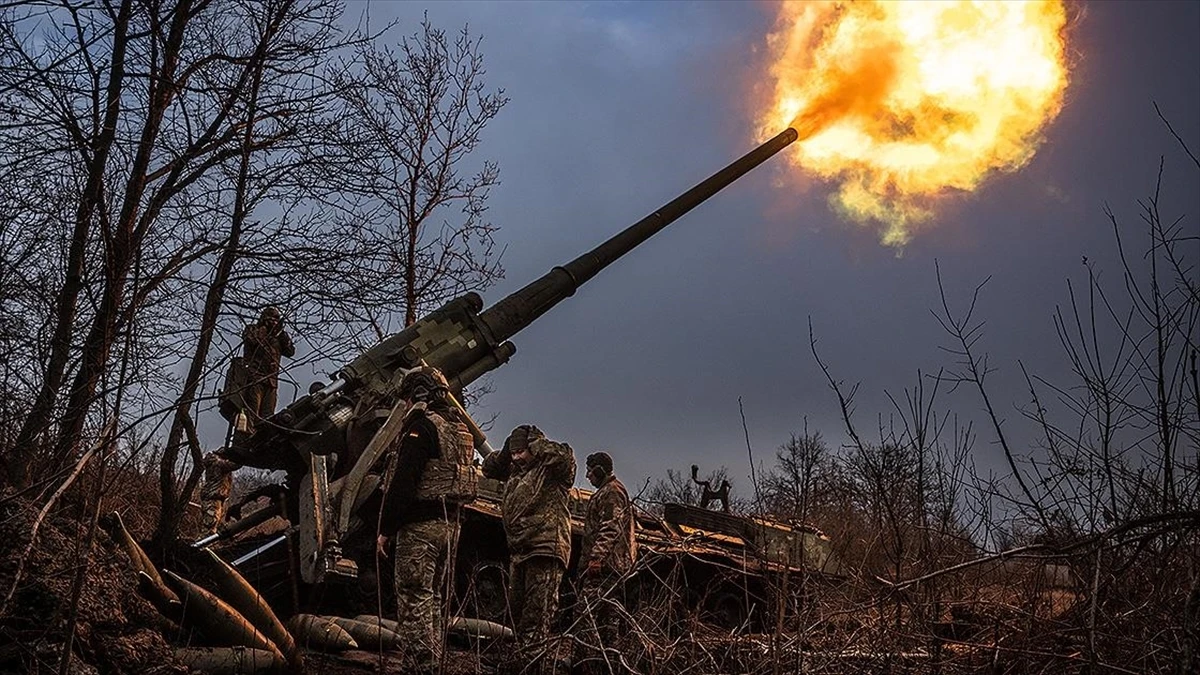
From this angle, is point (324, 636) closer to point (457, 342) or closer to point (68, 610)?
point (68, 610)

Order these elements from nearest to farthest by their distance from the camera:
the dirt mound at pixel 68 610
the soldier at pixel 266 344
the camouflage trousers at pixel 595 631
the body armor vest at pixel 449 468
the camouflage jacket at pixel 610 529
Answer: the camouflage trousers at pixel 595 631, the dirt mound at pixel 68 610, the body armor vest at pixel 449 468, the camouflage jacket at pixel 610 529, the soldier at pixel 266 344

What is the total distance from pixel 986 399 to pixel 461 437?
4.79m

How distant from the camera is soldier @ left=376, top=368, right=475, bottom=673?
8.37m

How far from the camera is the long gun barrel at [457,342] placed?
11055mm

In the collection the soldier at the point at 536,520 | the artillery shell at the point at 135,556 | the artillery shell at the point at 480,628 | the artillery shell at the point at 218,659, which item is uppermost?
the soldier at the point at 536,520

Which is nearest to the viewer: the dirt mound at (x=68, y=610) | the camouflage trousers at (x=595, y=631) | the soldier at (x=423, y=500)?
the camouflage trousers at (x=595, y=631)

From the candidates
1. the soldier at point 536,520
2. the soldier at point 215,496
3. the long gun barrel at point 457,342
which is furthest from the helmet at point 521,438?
the soldier at point 215,496

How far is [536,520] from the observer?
9.22m

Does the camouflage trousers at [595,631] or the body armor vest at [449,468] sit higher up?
the body armor vest at [449,468]

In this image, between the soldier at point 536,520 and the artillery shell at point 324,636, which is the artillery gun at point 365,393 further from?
the soldier at point 536,520

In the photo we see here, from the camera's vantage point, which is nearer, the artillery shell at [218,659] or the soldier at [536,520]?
the artillery shell at [218,659]

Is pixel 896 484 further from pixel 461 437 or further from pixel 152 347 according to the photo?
pixel 152 347

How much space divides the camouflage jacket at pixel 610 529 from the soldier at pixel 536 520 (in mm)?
289

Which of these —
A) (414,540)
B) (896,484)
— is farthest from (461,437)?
(896,484)
